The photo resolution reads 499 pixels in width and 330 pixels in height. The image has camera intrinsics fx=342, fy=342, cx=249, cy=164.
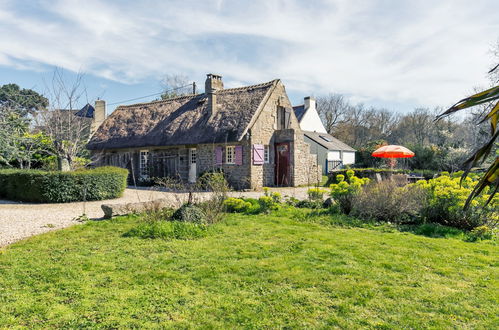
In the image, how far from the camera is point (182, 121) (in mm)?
19781

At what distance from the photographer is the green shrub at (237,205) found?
9727 mm

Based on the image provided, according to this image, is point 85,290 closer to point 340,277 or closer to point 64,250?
point 64,250

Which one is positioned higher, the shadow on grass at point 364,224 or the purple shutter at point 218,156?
the purple shutter at point 218,156

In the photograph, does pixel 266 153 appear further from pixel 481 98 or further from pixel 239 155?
pixel 481 98

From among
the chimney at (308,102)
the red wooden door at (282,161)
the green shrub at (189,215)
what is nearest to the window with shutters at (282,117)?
the red wooden door at (282,161)

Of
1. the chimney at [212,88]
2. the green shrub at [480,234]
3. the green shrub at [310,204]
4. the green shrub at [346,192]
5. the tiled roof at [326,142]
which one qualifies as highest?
the chimney at [212,88]

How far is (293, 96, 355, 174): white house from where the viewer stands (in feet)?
94.1

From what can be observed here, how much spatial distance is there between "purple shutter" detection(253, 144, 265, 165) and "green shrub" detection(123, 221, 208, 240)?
32.9 ft

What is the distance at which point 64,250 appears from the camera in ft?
20.0

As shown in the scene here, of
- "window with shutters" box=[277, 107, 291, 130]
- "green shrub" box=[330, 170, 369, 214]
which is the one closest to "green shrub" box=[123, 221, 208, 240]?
"green shrub" box=[330, 170, 369, 214]

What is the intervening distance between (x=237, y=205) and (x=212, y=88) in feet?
37.2

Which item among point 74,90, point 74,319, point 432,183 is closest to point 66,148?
point 74,90

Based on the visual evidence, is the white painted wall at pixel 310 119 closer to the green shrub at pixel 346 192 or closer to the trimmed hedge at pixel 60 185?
the trimmed hedge at pixel 60 185

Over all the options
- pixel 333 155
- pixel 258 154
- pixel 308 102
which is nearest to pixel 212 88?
pixel 258 154
